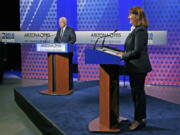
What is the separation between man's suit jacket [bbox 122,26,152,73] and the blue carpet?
661 mm

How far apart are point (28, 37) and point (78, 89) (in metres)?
2.46

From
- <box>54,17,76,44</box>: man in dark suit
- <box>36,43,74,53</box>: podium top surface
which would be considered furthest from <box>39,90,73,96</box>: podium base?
<box>54,17,76,44</box>: man in dark suit

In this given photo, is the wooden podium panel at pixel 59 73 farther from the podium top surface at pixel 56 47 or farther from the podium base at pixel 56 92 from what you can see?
the podium top surface at pixel 56 47

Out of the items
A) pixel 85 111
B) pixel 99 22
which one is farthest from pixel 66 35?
pixel 85 111

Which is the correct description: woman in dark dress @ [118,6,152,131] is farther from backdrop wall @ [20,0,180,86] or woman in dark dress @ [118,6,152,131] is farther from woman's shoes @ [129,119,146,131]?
backdrop wall @ [20,0,180,86]

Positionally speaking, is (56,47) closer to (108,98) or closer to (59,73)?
(59,73)

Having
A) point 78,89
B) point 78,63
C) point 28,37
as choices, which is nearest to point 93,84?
point 78,89

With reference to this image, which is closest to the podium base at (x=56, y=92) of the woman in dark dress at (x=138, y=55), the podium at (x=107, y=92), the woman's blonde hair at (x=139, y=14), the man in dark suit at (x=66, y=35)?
the man in dark suit at (x=66, y=35)

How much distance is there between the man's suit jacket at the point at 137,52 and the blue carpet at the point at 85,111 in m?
0.66

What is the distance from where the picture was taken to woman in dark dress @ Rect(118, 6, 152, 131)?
2779 mm

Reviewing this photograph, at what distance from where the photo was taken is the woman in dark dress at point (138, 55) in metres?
2.78

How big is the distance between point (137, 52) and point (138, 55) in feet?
0.18

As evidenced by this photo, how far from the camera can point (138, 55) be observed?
110 inches

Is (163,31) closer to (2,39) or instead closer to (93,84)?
(93,84)
